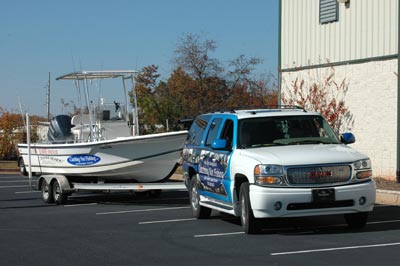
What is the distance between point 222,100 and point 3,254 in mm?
32147

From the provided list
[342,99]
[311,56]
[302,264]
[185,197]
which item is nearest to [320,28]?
[311,56]

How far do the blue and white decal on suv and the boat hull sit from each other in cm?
296

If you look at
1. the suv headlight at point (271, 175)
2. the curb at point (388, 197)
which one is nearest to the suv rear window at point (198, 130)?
the suv headlight at point (271, 175)

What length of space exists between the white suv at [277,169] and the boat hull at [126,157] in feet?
8.84

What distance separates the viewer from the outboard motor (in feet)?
58.6

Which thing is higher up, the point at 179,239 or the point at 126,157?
the point at 126,157

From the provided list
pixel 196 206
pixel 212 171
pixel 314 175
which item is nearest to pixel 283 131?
pixel 212 171

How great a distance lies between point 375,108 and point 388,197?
3700 millimetres

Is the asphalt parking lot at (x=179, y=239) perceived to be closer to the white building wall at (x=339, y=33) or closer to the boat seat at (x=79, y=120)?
the boat seat at (x=79, y=120)

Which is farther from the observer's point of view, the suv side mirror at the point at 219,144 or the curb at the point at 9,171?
the curb at the point at 9,171

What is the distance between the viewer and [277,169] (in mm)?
10711

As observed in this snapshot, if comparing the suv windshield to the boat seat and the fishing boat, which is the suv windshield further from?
the boat seat

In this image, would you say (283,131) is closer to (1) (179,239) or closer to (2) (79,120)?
(1) (179,239)

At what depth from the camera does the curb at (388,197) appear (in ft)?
49.2
